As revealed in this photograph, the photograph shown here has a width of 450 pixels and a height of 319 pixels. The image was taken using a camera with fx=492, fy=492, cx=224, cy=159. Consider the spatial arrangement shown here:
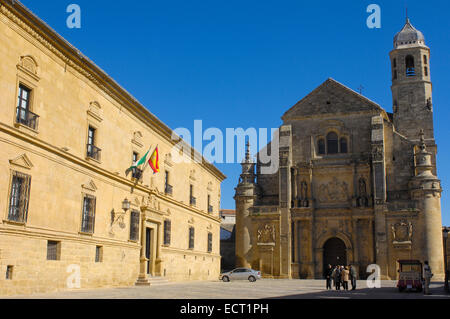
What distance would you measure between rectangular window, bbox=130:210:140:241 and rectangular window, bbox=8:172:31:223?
873 cm

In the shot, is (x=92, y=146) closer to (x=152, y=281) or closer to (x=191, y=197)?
(x=152, y=281)

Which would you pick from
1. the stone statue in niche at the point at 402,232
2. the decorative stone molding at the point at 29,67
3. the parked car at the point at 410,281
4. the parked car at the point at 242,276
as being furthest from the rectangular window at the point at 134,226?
the stone statue in niche at the point at 402,232

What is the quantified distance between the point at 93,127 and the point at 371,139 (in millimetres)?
27670

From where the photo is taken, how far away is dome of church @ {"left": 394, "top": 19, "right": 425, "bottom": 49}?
159 feet

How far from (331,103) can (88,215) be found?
29854 mm

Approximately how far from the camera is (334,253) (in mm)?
42719

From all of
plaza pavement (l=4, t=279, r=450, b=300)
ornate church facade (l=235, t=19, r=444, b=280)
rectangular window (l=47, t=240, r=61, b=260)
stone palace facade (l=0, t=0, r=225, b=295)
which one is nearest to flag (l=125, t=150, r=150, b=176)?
→ stone palace facade (l=0, t=0, r=225, b=295)

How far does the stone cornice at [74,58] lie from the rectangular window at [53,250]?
7033 millimetres

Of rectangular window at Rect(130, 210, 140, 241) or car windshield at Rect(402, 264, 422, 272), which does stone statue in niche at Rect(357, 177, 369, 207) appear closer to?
car windshield at Rect(402, 264, 422, 272)

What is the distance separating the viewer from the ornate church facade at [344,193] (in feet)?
130
